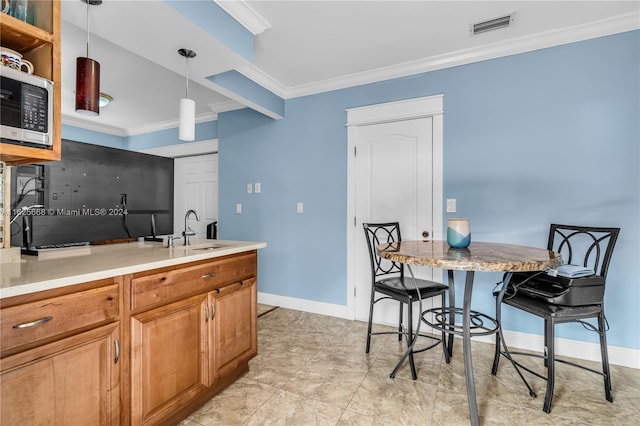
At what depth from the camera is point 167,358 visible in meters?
1.45

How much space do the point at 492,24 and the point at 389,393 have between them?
265cm

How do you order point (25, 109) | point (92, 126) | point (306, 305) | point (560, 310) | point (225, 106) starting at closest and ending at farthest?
point (25, 109) < point (560, 310) < point (306, 305) < point (225, 106) < point (92, 126)

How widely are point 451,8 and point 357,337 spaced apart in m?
2.61

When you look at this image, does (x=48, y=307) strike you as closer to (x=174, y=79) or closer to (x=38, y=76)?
(x=38, y=76)

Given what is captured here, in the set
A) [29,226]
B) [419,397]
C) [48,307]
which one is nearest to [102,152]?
[29,226]

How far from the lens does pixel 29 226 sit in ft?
5.01

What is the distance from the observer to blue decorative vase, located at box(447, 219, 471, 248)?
72.1 inches

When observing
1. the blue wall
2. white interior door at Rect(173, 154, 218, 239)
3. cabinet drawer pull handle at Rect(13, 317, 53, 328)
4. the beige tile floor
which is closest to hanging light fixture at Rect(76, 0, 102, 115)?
cabinet drawer pull handle at Rect(13, 317, 53, 328)

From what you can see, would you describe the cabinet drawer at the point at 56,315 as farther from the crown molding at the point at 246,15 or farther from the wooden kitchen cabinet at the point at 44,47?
the crown molding at the point at 246,15

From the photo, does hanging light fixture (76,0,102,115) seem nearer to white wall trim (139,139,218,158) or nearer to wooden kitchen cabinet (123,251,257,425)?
wooden kitchen cabinet (123,251,257,425)

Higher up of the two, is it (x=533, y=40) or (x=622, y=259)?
(x=533, y=40)

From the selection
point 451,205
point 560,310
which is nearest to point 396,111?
point 451,205

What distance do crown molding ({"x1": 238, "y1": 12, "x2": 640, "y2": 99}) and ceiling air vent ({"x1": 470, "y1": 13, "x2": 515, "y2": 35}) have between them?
0.76 feet

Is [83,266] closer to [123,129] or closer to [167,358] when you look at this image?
[167,358]
